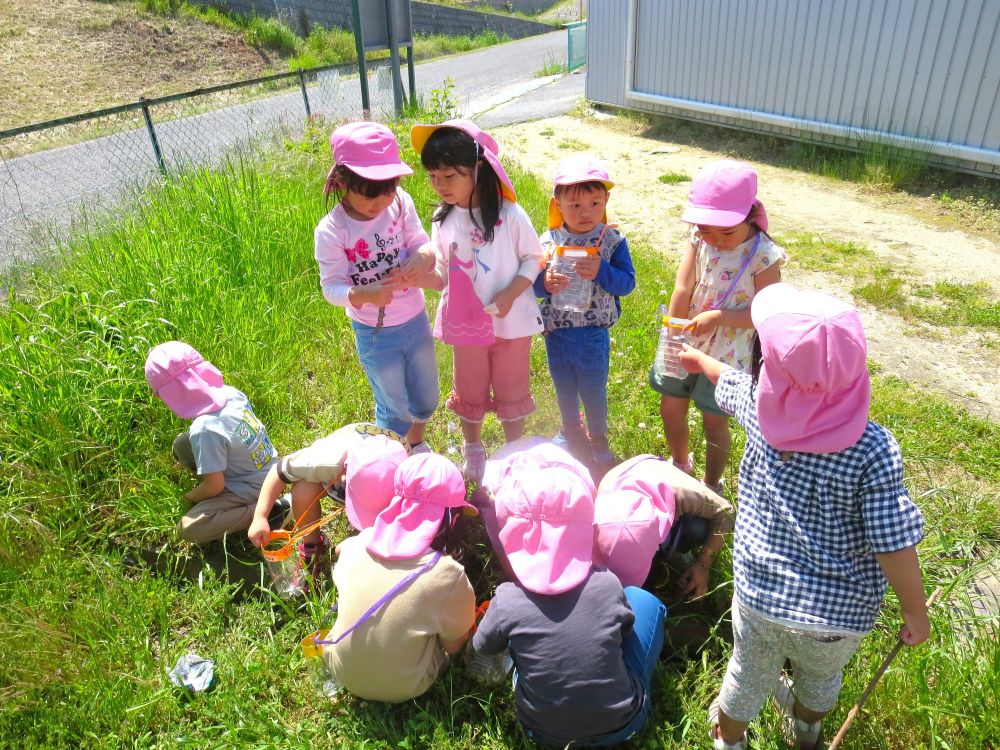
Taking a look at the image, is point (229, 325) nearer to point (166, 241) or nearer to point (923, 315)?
point (166, 241)

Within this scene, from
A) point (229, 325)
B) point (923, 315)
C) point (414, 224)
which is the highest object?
point (414, 224)

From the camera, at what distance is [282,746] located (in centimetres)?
195

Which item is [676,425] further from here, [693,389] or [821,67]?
[821,67]

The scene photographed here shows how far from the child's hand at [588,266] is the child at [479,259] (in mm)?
161

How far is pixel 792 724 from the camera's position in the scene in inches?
73.4

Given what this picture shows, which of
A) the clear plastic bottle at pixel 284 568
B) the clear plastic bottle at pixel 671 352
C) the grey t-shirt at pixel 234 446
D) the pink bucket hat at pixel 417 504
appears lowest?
the clear plastic bottle at pixel 284 568

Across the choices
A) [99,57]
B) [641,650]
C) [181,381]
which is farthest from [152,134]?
[99,57]

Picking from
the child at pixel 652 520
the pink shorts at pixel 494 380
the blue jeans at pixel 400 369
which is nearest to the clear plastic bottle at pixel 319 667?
the child at pixel 652 520

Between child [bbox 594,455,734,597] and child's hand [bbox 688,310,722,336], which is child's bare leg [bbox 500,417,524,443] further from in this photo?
child's hand [bbox 688,310,722,336]

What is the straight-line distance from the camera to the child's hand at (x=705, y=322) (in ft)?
7.50

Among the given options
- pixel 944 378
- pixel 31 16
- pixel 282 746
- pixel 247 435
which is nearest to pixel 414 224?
pixel 247 435

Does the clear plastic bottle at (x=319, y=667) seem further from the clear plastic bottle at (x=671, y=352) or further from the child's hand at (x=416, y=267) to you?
the clear plastic bottle at (x=671, y=352)

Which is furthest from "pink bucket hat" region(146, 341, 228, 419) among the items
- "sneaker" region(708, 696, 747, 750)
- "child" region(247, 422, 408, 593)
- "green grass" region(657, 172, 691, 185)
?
"green grass" region(657, 172, 691, 185)

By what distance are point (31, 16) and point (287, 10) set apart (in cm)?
783
